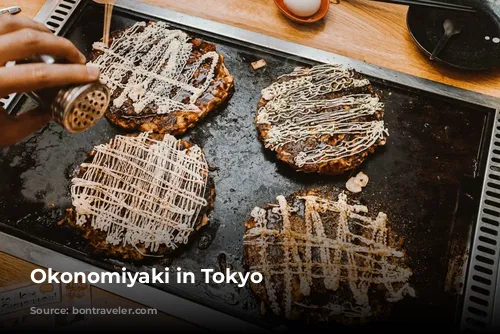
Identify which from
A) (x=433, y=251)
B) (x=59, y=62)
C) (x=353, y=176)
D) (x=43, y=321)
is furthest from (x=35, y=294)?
(x=433, y=251)

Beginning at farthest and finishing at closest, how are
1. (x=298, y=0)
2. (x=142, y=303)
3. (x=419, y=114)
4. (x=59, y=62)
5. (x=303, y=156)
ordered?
(x=298, y=0) < (x=419, y=114) < (x=303, y=156) < (x=142, y=303) < (x=59, y=62)

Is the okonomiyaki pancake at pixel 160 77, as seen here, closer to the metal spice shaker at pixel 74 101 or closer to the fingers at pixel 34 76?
the metal spice shaker at pixel 74 101

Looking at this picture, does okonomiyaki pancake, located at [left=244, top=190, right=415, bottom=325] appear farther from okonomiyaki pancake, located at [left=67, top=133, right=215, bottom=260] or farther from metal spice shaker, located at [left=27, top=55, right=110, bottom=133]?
metal spice shaker, located at [left=27, top=55, right=110, bottom=133]

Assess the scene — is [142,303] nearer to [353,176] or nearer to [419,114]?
[353,176]

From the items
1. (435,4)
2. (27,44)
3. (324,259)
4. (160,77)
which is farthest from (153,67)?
(435,4)

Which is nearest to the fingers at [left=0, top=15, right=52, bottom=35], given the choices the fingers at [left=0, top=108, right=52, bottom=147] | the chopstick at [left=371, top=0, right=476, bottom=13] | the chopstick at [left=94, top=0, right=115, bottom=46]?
the fingers at [left=0, top=108, right=52, bottom=147]

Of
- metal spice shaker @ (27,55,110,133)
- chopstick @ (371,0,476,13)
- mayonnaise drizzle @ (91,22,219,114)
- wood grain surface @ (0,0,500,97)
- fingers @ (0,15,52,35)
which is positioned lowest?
metal spice shaker @ (27,55,110,133)

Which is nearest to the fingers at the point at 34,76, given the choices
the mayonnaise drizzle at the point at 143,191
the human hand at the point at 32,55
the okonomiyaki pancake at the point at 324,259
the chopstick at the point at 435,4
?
the human hand at the point at 32,55
